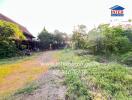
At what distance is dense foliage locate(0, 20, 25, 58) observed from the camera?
2658 cm

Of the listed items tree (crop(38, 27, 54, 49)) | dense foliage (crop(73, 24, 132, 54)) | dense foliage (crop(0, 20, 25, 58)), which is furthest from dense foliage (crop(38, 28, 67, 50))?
dense foliage (crop(0, 20, 25, 58))

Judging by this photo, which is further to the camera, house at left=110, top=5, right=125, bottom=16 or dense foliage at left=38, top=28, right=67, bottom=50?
dense foliage at left=38, top=28, right=67, bottom=50

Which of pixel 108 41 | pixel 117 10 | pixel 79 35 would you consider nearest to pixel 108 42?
pixel 108 41

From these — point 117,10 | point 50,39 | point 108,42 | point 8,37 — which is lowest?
point 108,42

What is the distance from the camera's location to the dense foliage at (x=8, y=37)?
2658cm

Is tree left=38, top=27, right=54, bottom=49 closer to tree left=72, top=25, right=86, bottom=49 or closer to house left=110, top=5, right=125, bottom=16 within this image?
tree left=72, top=25, right=86, bottom=49

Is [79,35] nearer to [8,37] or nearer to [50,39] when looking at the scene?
[50,39]

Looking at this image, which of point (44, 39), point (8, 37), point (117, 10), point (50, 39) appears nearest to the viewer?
point (8, 37)

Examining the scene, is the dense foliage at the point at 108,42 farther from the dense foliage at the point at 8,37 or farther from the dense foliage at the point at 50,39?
the dense foliage at the point at 50,39

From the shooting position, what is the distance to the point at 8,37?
2786cm

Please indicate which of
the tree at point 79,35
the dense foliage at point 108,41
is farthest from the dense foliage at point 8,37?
the tree at point 79,35

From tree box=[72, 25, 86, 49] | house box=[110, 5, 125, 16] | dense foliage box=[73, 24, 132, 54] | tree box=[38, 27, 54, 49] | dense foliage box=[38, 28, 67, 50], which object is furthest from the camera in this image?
dense foliage box=[38, 28, 67, 50]

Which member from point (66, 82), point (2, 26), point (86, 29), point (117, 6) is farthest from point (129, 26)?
point (66, 82)

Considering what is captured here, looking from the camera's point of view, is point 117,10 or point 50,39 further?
point 50,39
